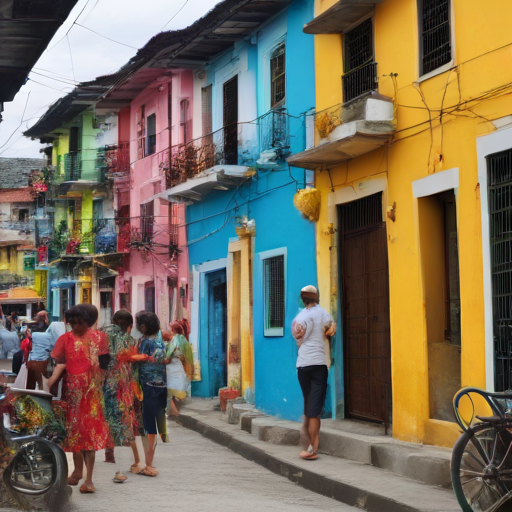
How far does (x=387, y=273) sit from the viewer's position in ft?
39.3

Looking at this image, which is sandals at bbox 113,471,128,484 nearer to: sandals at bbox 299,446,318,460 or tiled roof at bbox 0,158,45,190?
sandals at bbox 299,446,318,460

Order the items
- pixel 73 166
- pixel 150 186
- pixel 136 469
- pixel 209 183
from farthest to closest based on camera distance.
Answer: pixel 73 166, pixel 150 186, pixel 209 183, pixel 136 469

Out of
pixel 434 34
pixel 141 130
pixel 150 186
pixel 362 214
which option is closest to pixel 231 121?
pixel 362 214

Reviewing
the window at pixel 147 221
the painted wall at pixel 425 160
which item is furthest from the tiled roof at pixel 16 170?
the painted wall at pixel 425 160

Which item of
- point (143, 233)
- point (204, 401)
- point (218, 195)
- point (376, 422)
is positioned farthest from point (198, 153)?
point (376, 422)

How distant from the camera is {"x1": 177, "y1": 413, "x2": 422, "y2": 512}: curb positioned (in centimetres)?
829

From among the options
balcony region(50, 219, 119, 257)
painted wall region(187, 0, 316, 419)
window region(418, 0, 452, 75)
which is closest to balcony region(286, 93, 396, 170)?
window region(418, 0, 452, 75)

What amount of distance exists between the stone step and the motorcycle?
3417 mm

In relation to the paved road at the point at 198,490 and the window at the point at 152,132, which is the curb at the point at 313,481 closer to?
the paved road at the point at 198,490

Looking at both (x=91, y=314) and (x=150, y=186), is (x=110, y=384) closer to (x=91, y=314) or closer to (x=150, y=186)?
(x=91, y=314)

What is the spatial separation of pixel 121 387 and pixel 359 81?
557 centimetres

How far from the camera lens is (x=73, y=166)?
3444 cm

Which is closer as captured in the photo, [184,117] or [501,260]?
[501,260]

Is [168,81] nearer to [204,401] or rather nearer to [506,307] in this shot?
[204,401]
